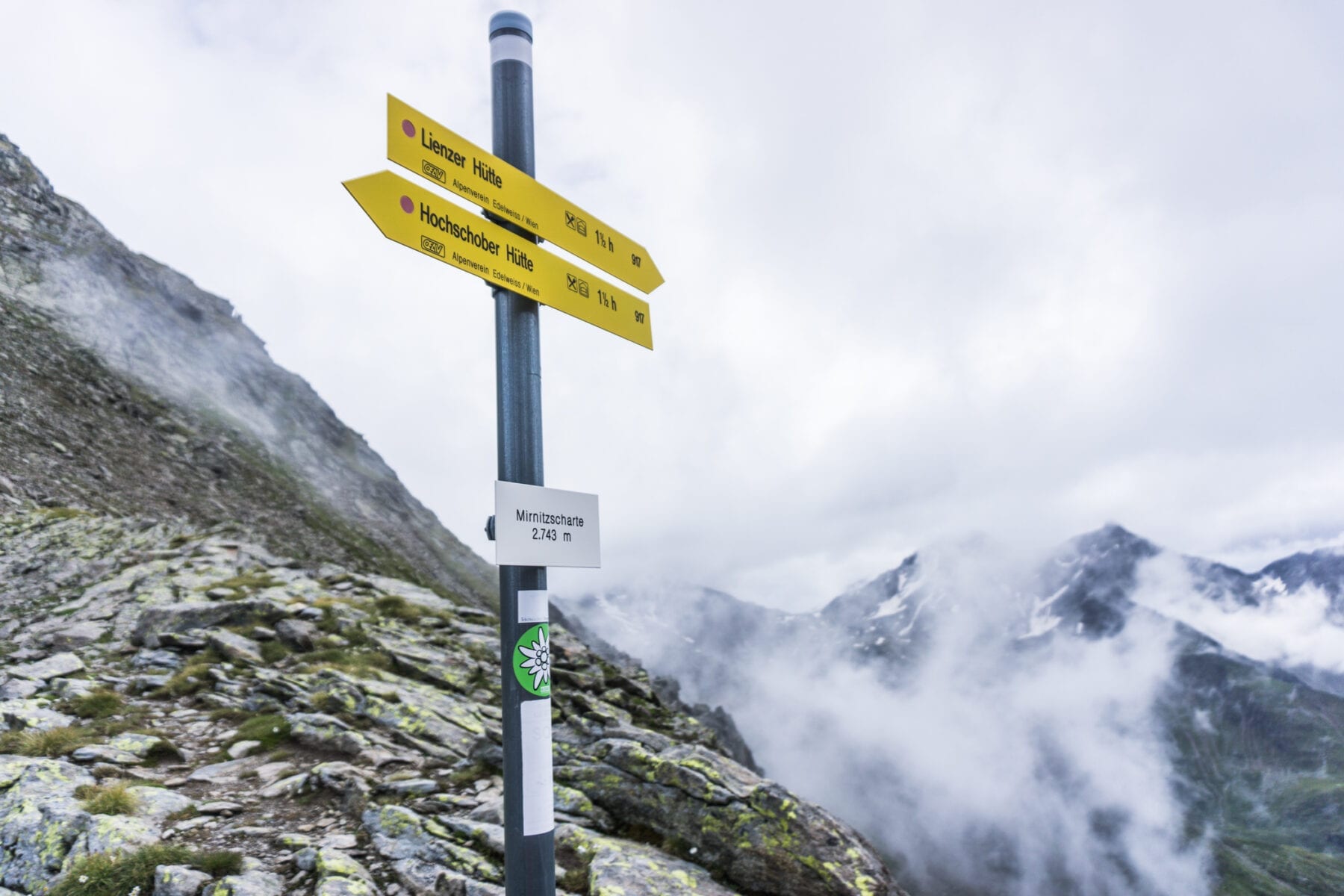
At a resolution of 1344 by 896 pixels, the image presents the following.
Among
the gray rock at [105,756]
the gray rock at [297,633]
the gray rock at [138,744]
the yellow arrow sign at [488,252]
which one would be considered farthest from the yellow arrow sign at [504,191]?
the gray rock at [297,633]

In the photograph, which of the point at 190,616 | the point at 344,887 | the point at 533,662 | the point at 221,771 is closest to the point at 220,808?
the point at 221,771

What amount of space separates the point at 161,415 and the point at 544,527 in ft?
232

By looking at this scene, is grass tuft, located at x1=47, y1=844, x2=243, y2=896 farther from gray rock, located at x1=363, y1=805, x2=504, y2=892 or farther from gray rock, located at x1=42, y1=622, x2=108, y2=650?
gray rock, located at x1=42, y1=622, x2=108, y2=650

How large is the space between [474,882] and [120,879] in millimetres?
3797

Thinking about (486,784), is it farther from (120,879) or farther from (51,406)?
(51,406)

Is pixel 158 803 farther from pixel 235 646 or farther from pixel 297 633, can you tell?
pixel 297 633

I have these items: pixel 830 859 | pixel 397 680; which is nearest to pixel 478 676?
pixel 397 680

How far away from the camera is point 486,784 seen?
12242mm

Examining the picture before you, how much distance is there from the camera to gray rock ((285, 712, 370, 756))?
44.5 ft

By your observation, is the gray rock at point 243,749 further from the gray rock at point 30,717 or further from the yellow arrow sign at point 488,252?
the yellow arrow sign at point 488,252

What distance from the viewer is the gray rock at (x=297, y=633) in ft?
67.1

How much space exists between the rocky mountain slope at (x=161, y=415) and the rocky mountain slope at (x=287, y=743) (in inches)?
47.1

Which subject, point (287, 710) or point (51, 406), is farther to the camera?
point (51, 406)

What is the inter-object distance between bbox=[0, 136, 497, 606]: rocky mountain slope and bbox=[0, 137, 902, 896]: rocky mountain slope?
1196 millimetres
